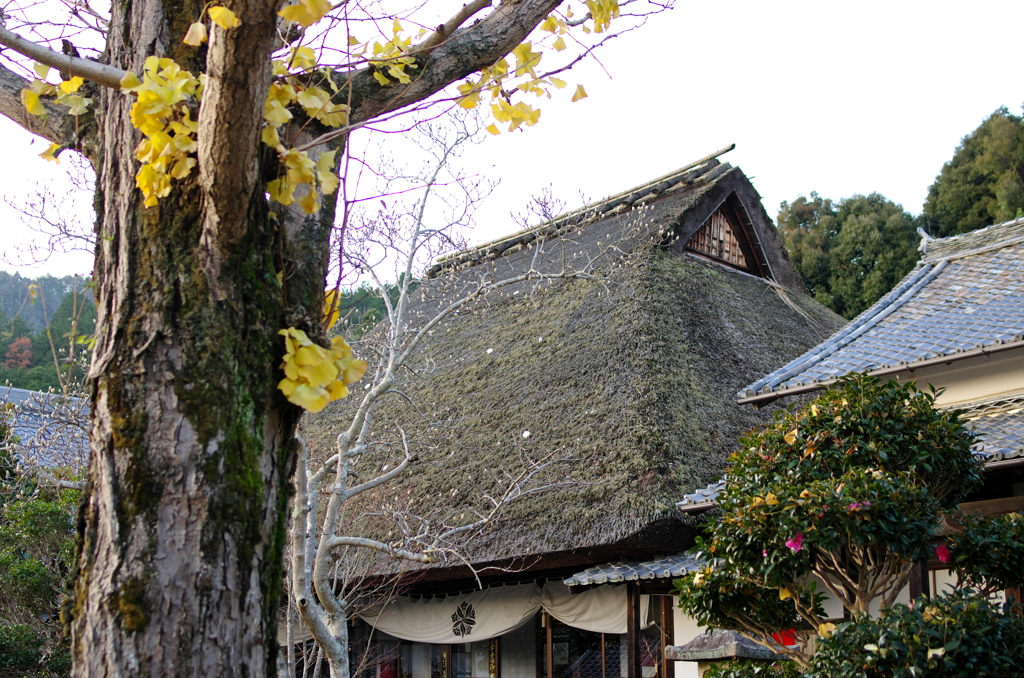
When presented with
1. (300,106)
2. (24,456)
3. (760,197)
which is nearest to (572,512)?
(24,456)

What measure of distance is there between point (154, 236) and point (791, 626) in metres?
4.30

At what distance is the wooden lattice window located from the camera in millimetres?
12227

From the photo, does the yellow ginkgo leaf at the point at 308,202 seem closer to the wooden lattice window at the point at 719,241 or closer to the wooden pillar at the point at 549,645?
the wooden pillar at the point at 549,645

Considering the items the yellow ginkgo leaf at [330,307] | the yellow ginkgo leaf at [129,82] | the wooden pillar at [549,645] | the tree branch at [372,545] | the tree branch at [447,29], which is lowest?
the wooden pillar at [549,645]

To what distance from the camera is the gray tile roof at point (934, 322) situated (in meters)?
6.12

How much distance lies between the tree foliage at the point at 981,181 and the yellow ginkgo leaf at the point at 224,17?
19.4 metres

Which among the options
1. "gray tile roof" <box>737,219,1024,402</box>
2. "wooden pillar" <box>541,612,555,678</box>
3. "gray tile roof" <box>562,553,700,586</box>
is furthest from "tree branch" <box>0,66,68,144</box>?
"wooden pillar" <box>541,612,555,678</box>

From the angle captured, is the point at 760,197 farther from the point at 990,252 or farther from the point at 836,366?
the point at 836,366

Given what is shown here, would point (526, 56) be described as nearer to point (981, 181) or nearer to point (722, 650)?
point (722, 650)

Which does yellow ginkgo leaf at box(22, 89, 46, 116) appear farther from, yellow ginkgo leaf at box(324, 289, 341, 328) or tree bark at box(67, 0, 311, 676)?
yellow ginkgo leaf at box(324, 289, 341, 328)

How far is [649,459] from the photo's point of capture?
7473 mm

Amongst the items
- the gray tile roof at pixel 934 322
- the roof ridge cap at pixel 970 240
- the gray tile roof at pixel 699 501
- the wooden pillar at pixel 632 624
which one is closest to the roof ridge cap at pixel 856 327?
the gray tile roof at pixel 934 322

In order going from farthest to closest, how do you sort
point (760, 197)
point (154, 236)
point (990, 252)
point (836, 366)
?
1. point (760, 197)
2. point (990, 252)
3. point (836, 366)
4. point (154, 236)

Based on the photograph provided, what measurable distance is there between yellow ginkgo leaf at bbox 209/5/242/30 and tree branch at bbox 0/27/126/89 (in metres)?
0.36
